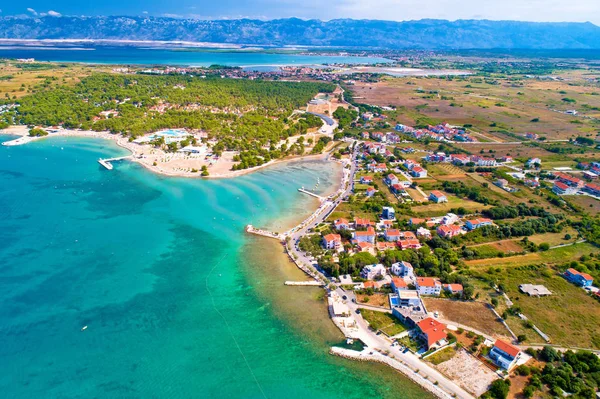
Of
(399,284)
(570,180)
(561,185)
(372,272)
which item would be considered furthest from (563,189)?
(372,272)

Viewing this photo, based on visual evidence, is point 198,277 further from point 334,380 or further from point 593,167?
point 593,167

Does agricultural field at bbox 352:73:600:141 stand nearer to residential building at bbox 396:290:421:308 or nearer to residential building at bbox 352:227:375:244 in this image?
residential building at bbox 352:227:375:244

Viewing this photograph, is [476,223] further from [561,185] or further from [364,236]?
[561,185]

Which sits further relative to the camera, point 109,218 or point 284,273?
point 109,218

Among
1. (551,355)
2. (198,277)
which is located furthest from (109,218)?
(551,355)

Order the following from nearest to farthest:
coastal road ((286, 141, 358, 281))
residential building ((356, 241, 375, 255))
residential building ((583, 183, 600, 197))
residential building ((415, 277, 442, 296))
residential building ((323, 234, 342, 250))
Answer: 1. residential building ((415, 277, 442, 296))
2. coastal road ((286, 141, 358, 281))
3. residential building ((356, 241, 375, 255))
4. residential building ((323, 234, 342, 250))
5. residential building ((583, 183, 600, 197))

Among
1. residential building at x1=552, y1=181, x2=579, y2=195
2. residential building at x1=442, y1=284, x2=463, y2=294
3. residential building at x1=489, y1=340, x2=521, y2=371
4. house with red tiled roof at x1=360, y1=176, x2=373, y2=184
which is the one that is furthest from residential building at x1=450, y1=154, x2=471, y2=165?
residential building at x1=489, y1=340, x2=521, y2=371

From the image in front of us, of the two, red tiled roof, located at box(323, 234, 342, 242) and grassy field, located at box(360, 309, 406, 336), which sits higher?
red tiled roof, located at box(323, 234, 342, 242)
